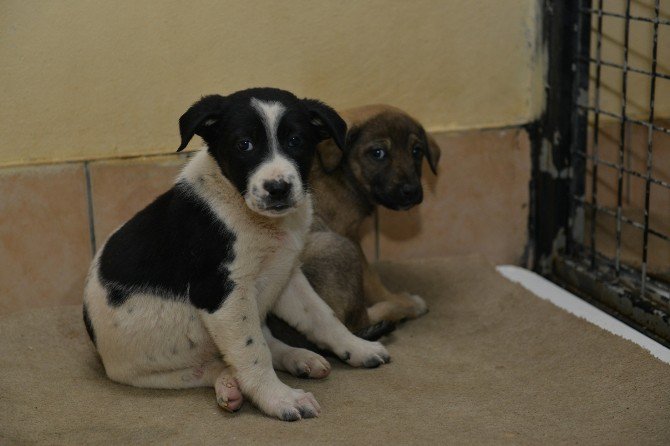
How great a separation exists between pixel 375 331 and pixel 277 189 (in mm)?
1056

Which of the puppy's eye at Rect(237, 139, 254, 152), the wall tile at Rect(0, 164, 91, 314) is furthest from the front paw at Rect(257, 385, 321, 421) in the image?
the wall tile at Rect(0, 164, 91, 314)

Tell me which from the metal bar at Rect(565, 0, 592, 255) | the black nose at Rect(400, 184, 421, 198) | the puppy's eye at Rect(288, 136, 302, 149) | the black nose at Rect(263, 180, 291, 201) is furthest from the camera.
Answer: the metal bar at Rect(565, 0, 592, 255)

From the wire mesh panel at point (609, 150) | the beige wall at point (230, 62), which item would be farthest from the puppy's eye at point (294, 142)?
the wire mesh panel at point (609, 150)

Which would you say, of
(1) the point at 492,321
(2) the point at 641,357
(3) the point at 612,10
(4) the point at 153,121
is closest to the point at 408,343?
(1) the point at 492,321

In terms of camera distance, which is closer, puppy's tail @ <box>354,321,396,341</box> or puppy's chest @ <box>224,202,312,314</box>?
puppy's chest @ <box>224,202,312,314</box>

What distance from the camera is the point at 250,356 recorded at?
2.95 meters

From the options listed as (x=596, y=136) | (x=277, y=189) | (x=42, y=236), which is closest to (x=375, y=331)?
(x=277, y=189)

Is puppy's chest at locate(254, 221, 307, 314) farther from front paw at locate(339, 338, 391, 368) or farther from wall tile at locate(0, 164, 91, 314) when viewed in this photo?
wall tile at locate(0, 164, 91, 314)

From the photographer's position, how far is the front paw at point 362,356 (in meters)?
3.37

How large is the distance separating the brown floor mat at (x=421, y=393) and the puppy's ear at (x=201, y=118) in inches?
36.2

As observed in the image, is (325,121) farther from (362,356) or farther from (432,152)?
(432,152)

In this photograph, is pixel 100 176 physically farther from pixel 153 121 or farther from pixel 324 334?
pixel 324 334

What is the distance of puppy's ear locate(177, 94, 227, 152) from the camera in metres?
2.87

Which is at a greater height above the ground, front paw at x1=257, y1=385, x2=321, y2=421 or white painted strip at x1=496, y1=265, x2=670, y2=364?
front paw at x1=257, y1=385, x2=321, y2=421
